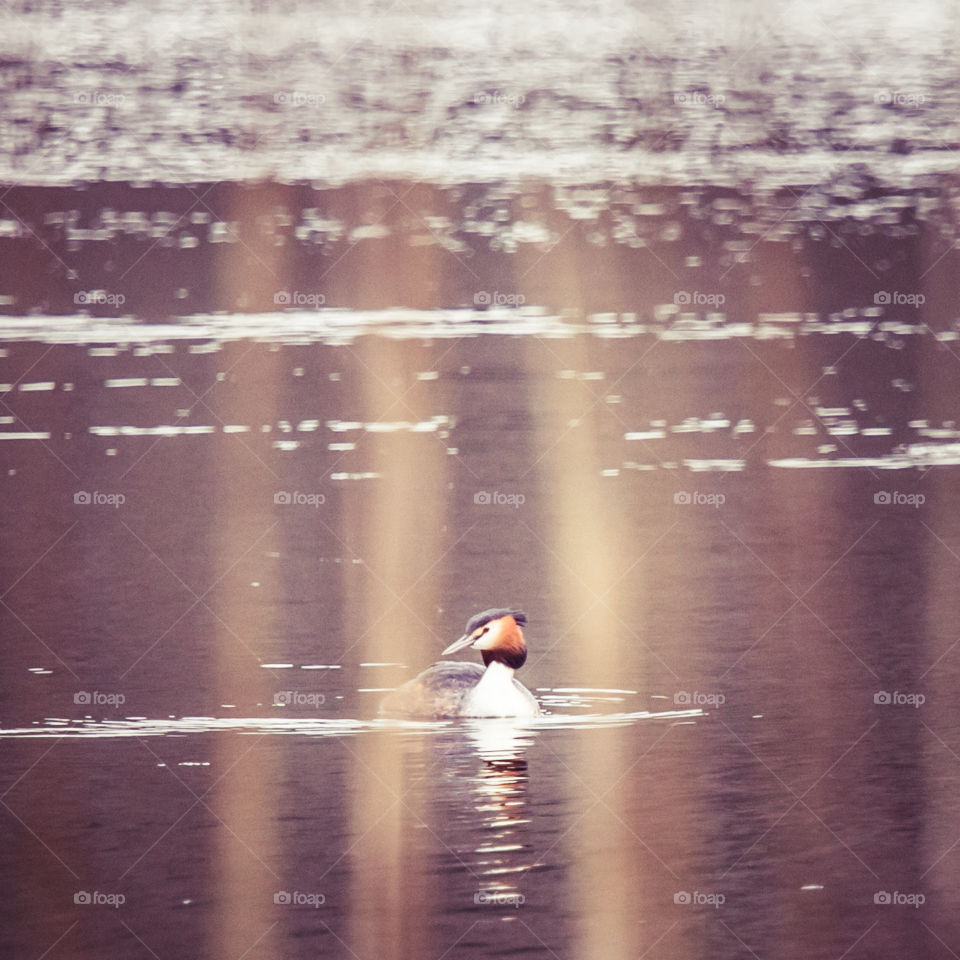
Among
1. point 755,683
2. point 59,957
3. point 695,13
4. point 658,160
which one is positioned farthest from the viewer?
point 695,13

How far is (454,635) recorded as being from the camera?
1208cm

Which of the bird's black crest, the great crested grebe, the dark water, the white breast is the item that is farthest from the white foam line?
the white breast

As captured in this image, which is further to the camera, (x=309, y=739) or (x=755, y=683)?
(x=755, y=683)

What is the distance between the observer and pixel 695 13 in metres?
62.1

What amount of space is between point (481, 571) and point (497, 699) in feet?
9.43

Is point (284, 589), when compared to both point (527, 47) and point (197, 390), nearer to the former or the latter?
point (197, 390)

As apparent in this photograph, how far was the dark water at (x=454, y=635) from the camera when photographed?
326 inches

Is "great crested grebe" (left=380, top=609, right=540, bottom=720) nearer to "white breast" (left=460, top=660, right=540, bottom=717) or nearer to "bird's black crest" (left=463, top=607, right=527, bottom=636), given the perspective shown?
"white breast" (left=460, top=660, right=540, bottom=717)

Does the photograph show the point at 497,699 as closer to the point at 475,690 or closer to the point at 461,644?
the point at 475,690

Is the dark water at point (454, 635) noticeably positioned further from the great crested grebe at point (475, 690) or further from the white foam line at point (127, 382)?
the great crested grebe at point (475, 690)

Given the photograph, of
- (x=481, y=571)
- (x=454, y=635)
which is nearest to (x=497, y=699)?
(x=454, y=635)

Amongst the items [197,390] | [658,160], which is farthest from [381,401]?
[658,160]

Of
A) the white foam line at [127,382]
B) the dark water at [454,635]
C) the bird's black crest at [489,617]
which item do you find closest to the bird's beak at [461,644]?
the bird's black crest at [489,617]

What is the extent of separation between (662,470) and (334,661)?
203 inches
